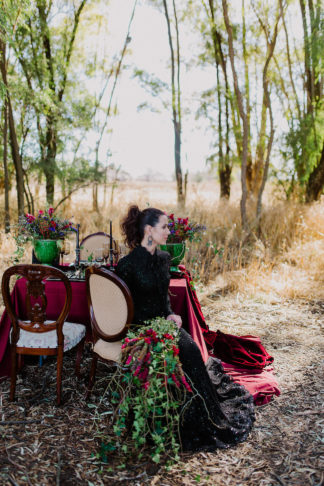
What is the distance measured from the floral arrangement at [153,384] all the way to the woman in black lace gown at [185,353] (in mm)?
122

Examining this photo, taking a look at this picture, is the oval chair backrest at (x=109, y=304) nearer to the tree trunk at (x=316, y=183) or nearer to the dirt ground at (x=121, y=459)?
the dirt ground at (x=121, y=459)

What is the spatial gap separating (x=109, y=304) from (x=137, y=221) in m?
0.56

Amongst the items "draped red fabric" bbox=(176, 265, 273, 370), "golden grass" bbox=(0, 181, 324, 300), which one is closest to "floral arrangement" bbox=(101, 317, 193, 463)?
"draped red fabric" bbox=(176, 265, 273, 370)

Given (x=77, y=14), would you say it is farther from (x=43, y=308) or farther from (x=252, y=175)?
(x=43, y=308)

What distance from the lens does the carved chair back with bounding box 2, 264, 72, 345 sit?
2.50 meters

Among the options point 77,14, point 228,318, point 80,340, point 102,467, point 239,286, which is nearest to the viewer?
point 102,467

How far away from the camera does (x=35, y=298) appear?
2.60 meters

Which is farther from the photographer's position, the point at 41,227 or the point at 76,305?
the point at 41,227

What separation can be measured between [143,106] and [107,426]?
322 inches

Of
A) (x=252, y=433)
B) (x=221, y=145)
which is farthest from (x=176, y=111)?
(x=252, y=433)

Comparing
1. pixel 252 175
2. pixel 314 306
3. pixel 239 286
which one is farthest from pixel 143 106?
pixel 314 306

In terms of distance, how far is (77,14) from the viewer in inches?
334

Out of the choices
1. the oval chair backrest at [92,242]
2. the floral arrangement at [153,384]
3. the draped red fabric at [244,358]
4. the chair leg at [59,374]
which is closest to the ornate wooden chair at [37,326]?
the chair leg at [59,374]

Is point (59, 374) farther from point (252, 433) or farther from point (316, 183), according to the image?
point (316, 183)
